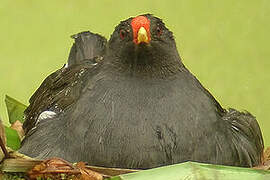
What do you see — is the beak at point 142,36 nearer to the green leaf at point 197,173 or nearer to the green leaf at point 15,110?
the green leaf at point 197,173

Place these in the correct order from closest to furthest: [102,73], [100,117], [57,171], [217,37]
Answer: [57,171]
[100,117]
[102,73]
[217,37]

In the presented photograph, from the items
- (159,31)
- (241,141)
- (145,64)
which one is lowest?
(241,141)

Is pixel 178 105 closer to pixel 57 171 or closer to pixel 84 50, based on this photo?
pixel 57 171

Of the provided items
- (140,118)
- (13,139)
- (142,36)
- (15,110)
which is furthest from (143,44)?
(15,110)

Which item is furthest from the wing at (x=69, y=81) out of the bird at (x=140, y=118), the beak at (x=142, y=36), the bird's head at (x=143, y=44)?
the beak at (x=142, y=36)

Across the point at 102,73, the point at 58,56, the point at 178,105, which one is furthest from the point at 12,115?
the point at 178,105

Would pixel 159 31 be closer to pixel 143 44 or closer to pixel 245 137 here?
pixel 143 44
